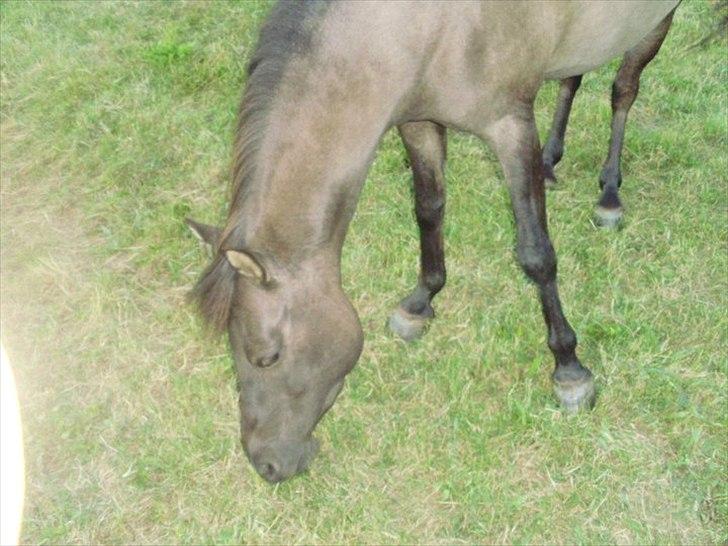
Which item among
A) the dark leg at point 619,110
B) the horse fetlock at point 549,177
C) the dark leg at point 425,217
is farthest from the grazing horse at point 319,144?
the horse fetlock at point 549,177

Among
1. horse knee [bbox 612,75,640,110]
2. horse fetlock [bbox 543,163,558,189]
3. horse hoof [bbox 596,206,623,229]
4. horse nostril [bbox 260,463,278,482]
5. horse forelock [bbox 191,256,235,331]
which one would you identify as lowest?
horse hoof [bbox 596,206,623,229]

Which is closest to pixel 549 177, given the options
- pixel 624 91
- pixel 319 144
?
pixel 624 91

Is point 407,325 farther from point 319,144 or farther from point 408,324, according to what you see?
point 319,144

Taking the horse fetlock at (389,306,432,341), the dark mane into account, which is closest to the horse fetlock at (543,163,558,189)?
the horse fetlock at (389,306,432,341)

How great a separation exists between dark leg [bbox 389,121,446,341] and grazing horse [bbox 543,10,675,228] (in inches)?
42.3

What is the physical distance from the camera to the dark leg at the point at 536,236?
2932 millimetres

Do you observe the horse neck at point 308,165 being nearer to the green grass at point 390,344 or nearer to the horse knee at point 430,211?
the green grass at point 390,344

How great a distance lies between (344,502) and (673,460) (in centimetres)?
130

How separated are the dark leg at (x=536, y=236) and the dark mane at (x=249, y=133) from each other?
0.87 metres

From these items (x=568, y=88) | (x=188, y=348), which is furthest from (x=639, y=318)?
(x=188, y=348)

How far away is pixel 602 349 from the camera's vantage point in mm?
3570

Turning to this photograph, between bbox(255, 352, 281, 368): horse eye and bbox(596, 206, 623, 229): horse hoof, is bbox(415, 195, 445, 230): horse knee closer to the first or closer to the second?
bbox(596, 206, 623, 229): horse hoof

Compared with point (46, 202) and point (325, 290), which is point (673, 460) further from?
point (46, 202)

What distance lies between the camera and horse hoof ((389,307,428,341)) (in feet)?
12.2
